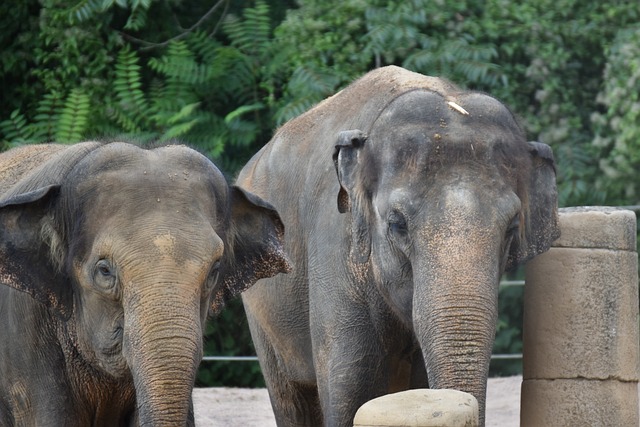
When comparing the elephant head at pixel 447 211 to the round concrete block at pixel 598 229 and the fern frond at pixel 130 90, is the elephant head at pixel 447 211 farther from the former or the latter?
the fern frond at pixel 130 90

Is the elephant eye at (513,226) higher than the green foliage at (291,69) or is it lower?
higher

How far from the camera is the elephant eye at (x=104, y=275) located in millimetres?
6098

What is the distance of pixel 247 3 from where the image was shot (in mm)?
13680

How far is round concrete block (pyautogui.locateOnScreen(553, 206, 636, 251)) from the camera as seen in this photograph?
7.01 m

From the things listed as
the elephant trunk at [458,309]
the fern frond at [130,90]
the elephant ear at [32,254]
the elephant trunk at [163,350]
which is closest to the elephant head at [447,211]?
the elephant trunk at [458,309]

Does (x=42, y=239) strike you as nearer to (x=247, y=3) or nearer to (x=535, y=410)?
(x=535, y=410)

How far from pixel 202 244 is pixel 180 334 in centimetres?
43

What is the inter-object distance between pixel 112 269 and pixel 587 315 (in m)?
2.05

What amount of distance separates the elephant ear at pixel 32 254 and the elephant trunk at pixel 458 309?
131 centimetres

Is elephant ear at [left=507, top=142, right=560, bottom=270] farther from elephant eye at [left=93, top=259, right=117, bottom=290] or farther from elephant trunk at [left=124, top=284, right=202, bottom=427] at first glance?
elephant eye at [left=93, top=259, right=117, bottom=290]

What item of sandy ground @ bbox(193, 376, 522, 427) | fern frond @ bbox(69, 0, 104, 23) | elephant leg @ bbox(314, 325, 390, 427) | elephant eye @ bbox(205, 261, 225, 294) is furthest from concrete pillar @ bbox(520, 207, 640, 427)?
fern frond @ bbox(69, 0, 104, 23)

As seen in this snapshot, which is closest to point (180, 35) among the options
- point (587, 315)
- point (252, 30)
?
point (252, 30)

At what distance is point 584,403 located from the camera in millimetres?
7051

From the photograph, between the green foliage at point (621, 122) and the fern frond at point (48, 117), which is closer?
the green foliage at point (621, 122)
